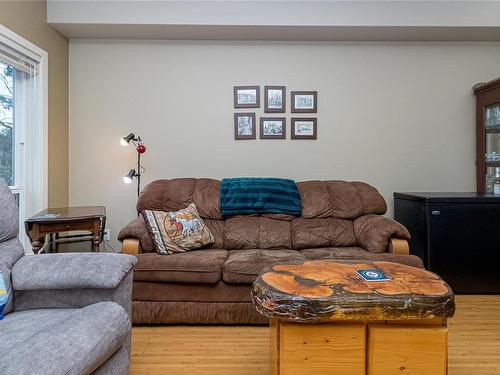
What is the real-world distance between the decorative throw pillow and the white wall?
2.71ft

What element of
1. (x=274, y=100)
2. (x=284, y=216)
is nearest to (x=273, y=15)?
(x=274, y=100)

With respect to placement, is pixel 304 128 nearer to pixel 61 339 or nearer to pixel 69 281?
pixel 69 281

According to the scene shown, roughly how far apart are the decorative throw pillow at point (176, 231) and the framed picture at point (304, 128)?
1.35 metres

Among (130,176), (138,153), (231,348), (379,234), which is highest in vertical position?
(138,153)

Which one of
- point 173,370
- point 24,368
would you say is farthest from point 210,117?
point 24,368

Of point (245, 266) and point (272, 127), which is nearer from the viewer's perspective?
point (245, 266)

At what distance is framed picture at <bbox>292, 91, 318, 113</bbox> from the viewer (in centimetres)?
327

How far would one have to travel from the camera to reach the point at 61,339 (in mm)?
1054

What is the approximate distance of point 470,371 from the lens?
5.67 feet

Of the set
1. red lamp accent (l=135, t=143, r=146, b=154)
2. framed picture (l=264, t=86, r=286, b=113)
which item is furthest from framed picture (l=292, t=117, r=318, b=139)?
red lamp accent (l=135, t=143, r=146, b=154)

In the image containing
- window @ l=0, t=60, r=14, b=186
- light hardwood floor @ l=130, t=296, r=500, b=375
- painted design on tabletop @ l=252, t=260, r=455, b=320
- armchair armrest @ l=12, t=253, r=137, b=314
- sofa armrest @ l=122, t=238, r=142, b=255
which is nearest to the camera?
painted design on tabletop @ l=252, t=260, r=455, b=320

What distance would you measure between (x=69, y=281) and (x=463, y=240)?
2929mm

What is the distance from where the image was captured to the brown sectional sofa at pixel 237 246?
223 cm

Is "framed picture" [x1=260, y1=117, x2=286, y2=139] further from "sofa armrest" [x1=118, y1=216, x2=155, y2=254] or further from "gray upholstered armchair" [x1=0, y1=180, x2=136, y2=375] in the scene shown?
"gray upholstered armchair" [x1=0, y1=180, x2=136, y2=375]
